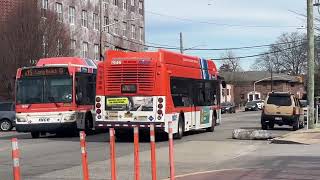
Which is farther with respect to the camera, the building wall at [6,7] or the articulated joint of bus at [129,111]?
the building wall at [6,7]

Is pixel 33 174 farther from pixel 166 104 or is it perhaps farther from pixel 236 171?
pixel 166 104

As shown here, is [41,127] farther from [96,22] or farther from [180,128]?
[96,22]

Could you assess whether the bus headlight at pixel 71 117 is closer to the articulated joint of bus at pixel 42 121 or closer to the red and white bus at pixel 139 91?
the articulated joint of bus at pixel 42 121

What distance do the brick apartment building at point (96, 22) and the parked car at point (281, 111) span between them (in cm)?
1951

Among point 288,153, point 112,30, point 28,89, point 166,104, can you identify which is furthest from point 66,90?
point 112,30

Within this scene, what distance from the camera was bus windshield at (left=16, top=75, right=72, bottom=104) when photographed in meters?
24.5

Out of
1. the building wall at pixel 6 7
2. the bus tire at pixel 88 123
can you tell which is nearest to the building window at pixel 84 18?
the building wall at pixel 6 7

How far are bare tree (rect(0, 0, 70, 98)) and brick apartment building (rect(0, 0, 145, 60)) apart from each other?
146cm

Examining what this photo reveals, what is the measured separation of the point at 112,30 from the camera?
64688 mm

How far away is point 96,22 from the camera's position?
62.7 metres

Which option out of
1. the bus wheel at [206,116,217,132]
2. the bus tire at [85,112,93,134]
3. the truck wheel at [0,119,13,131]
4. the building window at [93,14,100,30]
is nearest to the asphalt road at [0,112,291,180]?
the bus tire at [85,112,93,134]

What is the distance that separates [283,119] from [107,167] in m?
17.9

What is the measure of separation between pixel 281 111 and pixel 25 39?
20.2 meters

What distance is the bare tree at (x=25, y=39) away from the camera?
1686 inches
